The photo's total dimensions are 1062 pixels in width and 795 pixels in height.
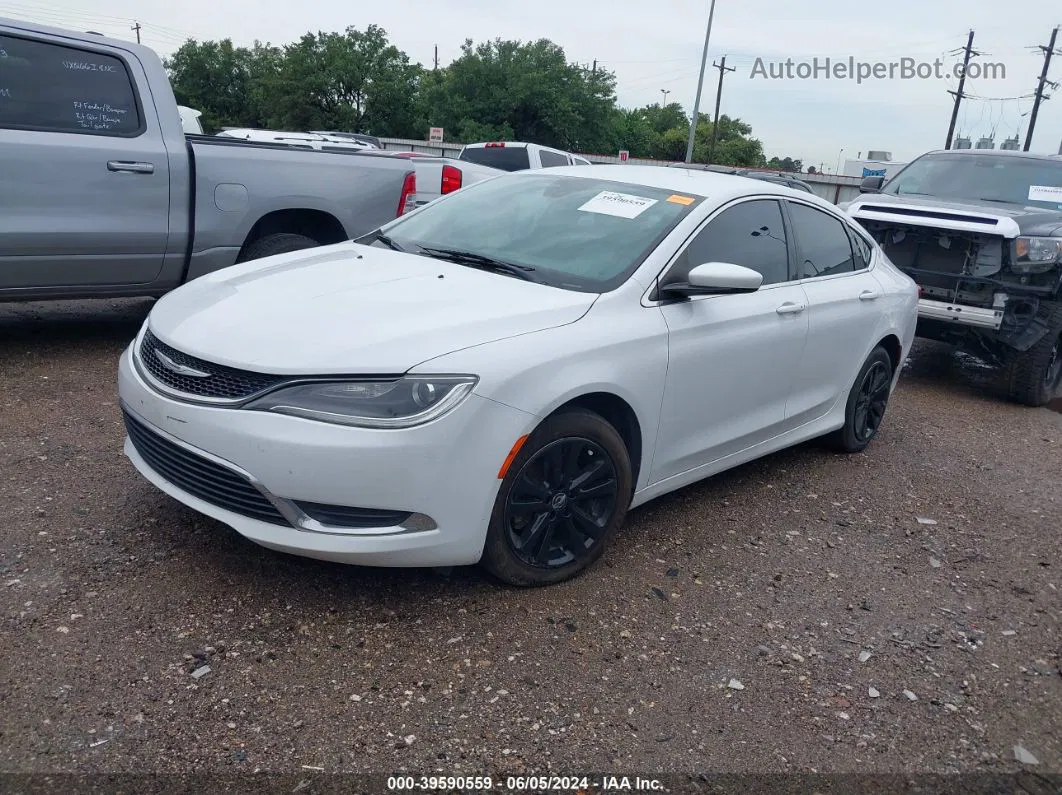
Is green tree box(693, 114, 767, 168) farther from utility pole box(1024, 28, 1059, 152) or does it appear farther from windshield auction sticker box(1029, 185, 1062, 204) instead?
windshield auction sticker box(1029, 185, 1062, 204)

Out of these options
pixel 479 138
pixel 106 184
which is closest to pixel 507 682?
pixel 106 184

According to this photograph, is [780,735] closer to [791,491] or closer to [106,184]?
[791,491]

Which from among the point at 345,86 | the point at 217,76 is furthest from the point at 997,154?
the point at 217,76

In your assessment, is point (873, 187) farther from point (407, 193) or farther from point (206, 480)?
→ point (206, 480)

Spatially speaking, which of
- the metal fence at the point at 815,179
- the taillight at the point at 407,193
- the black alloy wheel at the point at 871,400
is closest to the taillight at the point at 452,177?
the taillight at the point at 407,193

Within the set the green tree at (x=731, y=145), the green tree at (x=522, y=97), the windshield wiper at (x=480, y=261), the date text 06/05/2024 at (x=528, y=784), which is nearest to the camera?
the date text 06/05/2024 at (x=528, y=784)

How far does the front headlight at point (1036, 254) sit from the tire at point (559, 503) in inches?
197

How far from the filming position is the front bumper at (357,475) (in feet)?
9.61

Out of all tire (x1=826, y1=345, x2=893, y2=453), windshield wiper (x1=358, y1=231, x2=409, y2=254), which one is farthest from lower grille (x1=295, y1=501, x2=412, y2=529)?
tire (x1=826, y1=345, x2=893, y2=453)

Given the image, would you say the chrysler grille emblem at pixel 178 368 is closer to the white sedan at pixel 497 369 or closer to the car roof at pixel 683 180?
the white sedan at pixel 497 369

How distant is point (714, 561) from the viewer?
4.00 meters

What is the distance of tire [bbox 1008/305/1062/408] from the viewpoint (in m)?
7.21

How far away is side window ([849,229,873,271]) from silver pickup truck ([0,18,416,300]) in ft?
11.6

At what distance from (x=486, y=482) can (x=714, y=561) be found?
1.35 meters
